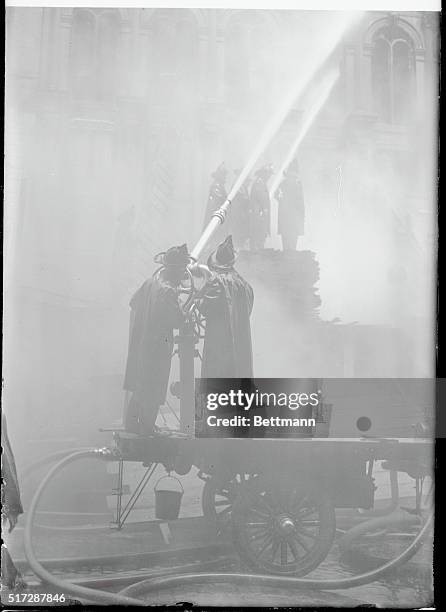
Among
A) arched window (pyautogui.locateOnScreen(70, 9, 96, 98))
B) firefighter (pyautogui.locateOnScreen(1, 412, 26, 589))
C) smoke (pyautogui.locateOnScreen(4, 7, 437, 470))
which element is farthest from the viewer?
arched window (pyautogui.locateOnScreen(70, 9, 96, 98))

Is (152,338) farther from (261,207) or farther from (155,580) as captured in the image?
(155,580)

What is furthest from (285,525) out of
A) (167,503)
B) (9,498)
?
(9,498)

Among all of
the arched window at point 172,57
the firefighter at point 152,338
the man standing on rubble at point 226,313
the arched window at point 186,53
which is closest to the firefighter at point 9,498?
the firefighter at point 152,338

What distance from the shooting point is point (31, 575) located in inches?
165

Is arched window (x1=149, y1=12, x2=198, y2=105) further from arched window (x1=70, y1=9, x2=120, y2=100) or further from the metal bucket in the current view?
the metal bucket

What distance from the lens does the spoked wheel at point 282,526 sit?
418 cm

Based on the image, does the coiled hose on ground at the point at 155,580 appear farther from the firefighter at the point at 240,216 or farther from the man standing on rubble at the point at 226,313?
the firefighter at the point at 240,216

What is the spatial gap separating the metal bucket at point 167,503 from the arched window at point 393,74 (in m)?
2.82

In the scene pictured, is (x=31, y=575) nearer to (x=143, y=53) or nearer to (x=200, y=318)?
(x=200, y=318)

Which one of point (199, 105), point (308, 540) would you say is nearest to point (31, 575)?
point (308, 540)

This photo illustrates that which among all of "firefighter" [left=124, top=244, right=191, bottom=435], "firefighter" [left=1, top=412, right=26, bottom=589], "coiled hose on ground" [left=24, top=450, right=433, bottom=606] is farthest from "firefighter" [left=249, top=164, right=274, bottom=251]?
"firefighter" [left=1, top=412, right=26, bottom=589]

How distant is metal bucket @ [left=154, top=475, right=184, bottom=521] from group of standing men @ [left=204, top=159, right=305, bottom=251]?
5.43 feet

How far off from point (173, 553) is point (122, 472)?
23.6 inches

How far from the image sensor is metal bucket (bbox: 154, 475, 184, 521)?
4250 mm
